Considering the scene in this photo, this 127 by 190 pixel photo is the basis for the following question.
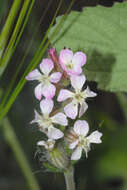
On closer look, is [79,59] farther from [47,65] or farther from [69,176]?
[69,176]

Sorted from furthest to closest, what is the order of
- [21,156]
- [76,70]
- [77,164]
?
1. [77,164]
2. [21,156]
3. [76,70]

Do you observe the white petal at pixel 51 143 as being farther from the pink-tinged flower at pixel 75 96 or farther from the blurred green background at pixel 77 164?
the blurred green background at pixel 77 164

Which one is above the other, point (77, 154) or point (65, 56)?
point (65, 56)

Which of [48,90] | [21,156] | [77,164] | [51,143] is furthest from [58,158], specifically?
[77,164]

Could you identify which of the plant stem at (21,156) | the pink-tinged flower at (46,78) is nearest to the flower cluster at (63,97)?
the pink-tinged flower at (46,78)

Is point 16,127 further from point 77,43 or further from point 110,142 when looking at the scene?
point 77,43

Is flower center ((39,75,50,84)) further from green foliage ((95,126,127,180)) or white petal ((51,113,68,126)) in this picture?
green foliage ((95,126,127,180))
